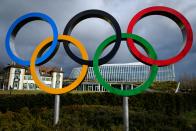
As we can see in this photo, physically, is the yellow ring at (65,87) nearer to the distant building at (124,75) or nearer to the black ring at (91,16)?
the black ring at (91,16)

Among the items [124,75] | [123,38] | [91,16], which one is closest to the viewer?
[123,38]

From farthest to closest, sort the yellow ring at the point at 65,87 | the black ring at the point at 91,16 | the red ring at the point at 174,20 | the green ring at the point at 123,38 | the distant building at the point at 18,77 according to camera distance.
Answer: the distant building at the point at 18,77, the yellow ring at the point at 65,87, the black ring at the point at 91,16, the red ring at the point at 174,20, the green ring at the point at 123,38

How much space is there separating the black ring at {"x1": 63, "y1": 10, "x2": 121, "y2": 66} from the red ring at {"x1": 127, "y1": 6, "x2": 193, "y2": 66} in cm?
61

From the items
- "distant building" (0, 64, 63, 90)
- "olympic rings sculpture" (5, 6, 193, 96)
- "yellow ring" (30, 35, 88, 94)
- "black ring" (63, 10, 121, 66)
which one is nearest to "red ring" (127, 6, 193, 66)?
"olympic rings sculpture" (5, 6, 193, 96)

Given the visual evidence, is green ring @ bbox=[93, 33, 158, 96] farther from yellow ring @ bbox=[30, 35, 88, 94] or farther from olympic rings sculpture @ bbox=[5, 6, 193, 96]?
yellow ring @ bbox=[30, 35, 88, 94]

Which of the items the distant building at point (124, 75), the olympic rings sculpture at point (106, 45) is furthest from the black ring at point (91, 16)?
the distant building at point (124, 75)

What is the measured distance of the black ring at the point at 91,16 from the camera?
11.3 meters

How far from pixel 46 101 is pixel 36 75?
11.3 metres

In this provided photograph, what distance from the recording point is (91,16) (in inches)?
483

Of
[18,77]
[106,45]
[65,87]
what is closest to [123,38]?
[106,45]

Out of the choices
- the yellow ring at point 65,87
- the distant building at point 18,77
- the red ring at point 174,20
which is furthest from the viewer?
the distant building at point 18,77

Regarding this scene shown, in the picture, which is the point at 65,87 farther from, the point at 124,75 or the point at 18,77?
the point at 124,75

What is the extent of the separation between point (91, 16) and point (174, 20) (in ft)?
13.7

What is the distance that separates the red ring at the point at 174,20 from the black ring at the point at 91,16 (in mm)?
609
